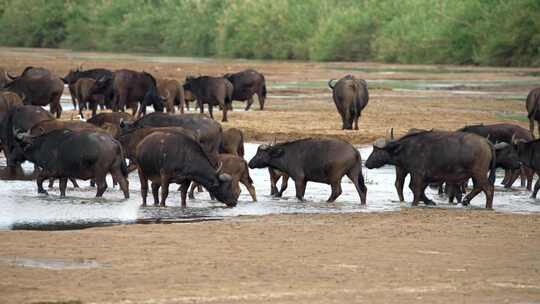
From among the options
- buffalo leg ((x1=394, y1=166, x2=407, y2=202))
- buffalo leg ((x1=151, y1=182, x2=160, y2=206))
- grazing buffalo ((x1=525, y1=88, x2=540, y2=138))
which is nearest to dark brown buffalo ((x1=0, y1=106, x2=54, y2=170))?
buffalo leg ((x1=151, y1=182, x2=160, y2=206))

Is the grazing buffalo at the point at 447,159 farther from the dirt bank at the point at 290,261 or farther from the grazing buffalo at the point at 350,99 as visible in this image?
the grazing buffalo at the point at 350,99

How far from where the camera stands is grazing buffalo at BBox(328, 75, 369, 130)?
27672 millimetres

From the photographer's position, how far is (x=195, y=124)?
20.0 metres

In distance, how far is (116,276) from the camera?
11.1 meters

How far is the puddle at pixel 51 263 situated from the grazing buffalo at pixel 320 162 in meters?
6.22

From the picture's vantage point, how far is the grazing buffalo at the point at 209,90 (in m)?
31.2

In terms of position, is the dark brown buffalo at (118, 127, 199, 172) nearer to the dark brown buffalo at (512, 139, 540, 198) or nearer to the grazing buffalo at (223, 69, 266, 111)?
the dark brown buffalo at (512, 139, 540, 198)

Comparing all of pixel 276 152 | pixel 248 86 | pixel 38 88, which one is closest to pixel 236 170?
pixel 276 152

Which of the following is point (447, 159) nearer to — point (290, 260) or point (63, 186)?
point (63, 186)

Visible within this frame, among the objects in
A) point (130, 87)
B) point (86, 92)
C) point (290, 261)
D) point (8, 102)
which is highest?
point (290, 261)

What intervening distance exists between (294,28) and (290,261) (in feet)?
199

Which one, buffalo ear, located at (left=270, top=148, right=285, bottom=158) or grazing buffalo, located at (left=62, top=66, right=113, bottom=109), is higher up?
buffalo ear, located at (left=270, top=148, right=285, bottom=158)

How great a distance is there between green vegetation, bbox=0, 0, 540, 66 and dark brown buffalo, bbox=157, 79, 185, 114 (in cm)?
2956

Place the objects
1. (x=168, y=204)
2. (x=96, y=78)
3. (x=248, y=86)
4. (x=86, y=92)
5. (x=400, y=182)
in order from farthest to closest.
Answer: (x=248, y=86)
(x=96, y=78)
(x=86, y=92)
(x=400, y=182)
(x=168, y=204)
